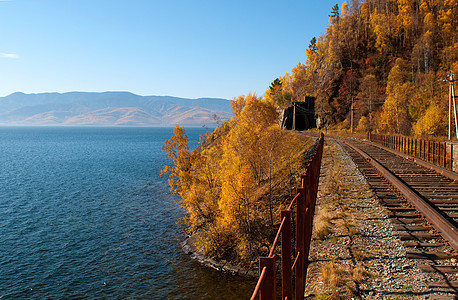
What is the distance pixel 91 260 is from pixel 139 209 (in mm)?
12940

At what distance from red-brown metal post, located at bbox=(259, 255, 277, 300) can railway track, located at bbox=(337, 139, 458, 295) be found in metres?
4.76

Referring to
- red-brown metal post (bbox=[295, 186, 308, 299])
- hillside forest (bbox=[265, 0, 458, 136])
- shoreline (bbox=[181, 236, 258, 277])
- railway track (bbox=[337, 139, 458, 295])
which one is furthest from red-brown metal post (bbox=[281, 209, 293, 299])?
hillside forest (bbox=[265, 0, 458, 136])

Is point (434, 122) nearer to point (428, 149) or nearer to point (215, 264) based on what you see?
point (428, 149)

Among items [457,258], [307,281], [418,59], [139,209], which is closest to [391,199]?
[457,258]

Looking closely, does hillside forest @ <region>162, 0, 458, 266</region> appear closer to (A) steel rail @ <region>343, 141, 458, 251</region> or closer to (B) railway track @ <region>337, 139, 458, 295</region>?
(B) railway track @ <region>337, 139, 458, 295</region>

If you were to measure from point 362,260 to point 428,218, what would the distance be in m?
2.58

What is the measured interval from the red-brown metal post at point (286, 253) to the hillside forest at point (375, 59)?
65264 millimetres

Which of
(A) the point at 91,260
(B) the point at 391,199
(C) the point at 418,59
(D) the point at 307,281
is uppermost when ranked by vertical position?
(C) the point at 418,59

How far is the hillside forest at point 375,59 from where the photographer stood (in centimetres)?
7694

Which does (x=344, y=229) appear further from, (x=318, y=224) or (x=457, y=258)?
(x=457, y=258)

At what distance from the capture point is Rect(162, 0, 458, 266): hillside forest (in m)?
24.7

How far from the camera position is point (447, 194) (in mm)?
12250

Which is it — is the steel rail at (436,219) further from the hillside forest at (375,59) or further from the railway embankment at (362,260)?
the hillside forest at (375,59)

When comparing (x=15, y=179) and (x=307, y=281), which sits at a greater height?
(x=307, y=281)
